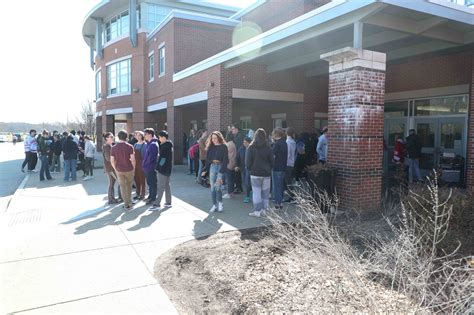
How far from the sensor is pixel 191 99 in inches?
607

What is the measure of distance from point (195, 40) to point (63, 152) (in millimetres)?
8970

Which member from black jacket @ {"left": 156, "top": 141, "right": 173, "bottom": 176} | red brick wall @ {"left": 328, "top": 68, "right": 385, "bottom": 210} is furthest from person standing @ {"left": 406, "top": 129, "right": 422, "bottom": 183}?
black jacket @ {"left": 156, "top": 141, "right": 173, "bottom": 176}

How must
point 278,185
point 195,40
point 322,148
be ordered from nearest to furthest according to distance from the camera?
point 278,185 → point 322,148 → point 195,40

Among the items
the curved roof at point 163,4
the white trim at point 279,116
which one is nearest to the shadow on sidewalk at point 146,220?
the white trim at point 279,116

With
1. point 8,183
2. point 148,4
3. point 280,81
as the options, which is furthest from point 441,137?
point 148,4

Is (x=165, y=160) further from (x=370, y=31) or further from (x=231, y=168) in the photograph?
(x=370, y=31)

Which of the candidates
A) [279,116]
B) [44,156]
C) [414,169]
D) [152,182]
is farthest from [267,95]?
[44,156]

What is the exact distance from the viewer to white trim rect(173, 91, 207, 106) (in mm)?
14185

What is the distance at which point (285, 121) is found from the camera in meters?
17.0

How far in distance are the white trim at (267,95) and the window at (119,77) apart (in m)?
13.4

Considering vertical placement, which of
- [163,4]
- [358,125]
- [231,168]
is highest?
[163,4]

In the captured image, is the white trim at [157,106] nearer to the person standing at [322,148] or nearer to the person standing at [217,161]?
the person standing at [322,148]

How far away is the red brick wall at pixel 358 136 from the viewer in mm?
7422

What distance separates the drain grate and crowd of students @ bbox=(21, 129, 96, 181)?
511 centimetres
